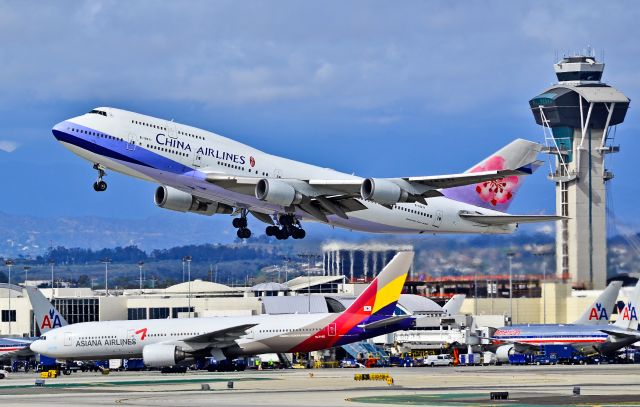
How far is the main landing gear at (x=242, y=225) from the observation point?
7906 centimetres

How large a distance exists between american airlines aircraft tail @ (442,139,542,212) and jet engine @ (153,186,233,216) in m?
15.6

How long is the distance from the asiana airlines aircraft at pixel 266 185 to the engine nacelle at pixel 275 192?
2.2 inches

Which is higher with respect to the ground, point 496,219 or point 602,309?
point 496,219

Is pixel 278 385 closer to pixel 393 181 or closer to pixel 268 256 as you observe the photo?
pixel 393 181

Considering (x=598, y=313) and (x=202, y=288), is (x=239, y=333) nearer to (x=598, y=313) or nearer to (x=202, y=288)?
(x=598, y=313)

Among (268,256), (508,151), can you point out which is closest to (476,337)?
(508,151)

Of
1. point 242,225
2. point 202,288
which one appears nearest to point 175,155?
point 242,225

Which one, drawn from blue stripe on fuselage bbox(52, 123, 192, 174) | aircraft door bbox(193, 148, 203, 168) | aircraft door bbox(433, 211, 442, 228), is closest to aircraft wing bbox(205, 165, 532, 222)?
aircraft door bbox(193, 148, 203, 168)

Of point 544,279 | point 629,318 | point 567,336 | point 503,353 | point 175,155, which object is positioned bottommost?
point 503,353

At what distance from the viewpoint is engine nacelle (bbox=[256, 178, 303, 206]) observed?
72.1 m

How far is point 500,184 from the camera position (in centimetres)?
8469

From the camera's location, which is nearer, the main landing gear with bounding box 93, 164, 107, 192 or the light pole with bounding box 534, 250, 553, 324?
the main landing gear with bounding box 93, 164, 107, 192

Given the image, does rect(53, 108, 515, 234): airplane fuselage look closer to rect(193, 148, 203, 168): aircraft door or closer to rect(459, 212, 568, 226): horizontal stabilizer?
rect(193, 148, 203, 168): aircraft door

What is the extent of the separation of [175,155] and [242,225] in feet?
36.8
